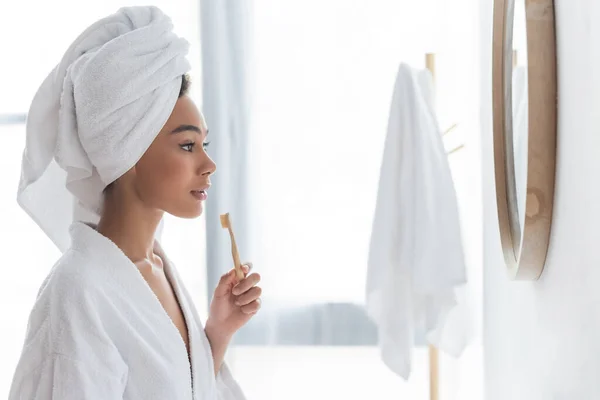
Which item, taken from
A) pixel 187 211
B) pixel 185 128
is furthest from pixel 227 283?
Result: pixel 185 128

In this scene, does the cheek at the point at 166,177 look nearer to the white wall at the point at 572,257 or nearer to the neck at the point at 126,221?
the neck at the point at 126,221

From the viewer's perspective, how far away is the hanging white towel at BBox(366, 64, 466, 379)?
171 centimetres

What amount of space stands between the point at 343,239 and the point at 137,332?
1.09 metres

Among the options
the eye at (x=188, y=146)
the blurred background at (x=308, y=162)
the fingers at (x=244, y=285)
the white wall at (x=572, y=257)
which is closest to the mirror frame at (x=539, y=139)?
the white wall at (x=572, y=257)

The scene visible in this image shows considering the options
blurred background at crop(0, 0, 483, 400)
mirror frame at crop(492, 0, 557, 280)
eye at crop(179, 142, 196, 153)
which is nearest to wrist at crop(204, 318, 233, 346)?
eye at crop(179, 142, 196, 153)

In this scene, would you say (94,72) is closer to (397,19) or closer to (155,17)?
(155,17)

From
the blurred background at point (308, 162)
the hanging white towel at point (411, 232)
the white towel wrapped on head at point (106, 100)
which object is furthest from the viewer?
the blurred background at point (308, 162)

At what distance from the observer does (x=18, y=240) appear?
2402 mm

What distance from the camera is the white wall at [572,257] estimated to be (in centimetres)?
84

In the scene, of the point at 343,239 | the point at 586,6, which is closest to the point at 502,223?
the point at 586,6

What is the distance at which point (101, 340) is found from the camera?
44.8 inches

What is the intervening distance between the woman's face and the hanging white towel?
0.57 m

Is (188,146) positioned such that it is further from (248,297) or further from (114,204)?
(248,297)

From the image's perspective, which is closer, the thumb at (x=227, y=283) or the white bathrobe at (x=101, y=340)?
the white bathrobe at (x=101, y=340)
